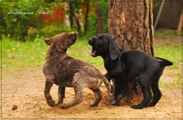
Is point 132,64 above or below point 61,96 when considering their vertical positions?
above

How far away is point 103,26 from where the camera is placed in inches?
622

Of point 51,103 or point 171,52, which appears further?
point 171,52

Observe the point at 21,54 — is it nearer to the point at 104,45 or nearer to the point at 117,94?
the point at 117,94

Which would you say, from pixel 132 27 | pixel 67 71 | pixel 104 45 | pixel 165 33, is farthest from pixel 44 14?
pixel 67 71

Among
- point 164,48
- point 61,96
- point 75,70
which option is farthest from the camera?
point 164,48

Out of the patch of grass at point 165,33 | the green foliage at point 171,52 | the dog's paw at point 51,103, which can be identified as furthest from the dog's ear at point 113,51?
the patch of grass at point 165,33

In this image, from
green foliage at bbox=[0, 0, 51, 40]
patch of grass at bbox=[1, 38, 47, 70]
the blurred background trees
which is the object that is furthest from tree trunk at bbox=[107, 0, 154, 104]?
green foliage at bbox=[0, 0, 51, 40]

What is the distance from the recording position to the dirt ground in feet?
16.1

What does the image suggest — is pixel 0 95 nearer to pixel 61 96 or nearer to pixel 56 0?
pixel 61 96

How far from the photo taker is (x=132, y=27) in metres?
5.74

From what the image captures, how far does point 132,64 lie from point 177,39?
1080cm

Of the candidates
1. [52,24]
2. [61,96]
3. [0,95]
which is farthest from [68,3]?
[61,96]

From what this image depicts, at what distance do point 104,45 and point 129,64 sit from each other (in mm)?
419

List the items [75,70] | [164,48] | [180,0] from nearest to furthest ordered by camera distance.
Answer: [75,70], [164,48], [180,0]
